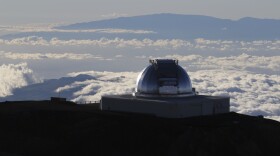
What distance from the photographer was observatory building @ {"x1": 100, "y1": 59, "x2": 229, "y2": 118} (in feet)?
318

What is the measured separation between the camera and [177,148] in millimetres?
A: 83375

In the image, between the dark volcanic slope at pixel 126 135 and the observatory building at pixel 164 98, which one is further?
the observatory building at pixel 164 98

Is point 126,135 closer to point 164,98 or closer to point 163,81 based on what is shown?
point 164,98

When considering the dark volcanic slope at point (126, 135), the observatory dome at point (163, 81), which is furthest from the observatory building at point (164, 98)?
the dark volcanic slope at point (126, 135)

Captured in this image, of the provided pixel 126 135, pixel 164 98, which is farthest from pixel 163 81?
pixel 126 135

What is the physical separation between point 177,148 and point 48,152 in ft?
52.3

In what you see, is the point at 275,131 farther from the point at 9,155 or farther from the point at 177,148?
the point at 9,155

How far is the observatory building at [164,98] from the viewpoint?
9688 cm

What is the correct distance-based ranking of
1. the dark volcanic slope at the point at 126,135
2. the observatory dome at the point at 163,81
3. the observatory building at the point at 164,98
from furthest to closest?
the observatory dome at the point at 163,81
the observatory building at the point at 164,98
the dark volcanic slope at the point at 126,135

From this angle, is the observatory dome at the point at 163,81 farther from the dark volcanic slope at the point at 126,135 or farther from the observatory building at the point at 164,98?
the dark volcanic slope at the point at 126,135

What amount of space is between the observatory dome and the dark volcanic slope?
664 centimetres

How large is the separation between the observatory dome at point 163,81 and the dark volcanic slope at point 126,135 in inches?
261

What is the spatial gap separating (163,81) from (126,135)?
16.4 metres

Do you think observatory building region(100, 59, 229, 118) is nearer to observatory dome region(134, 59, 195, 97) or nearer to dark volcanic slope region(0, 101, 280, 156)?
observatory dome region(134, 59, 195, 97)
